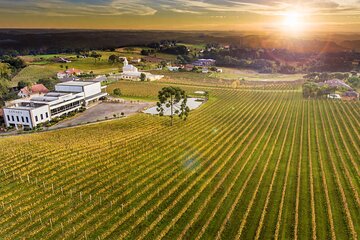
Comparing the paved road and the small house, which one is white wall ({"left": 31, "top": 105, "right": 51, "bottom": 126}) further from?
the small house

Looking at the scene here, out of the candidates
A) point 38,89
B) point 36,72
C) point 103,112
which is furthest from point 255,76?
point 36,72

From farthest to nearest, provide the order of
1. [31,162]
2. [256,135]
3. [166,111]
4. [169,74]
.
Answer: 1. [169,74]
2. [166,111]
3. [256,135]
4. [31,162]

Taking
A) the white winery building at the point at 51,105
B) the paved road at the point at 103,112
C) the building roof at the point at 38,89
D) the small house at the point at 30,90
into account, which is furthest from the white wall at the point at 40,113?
the building roof at the point at 38,89

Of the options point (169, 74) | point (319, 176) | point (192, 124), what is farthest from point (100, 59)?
point (319, 176)

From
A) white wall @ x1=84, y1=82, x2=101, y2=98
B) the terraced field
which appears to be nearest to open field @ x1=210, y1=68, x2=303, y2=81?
white wall @ x1=84, y1=82, x2=101, y2=98

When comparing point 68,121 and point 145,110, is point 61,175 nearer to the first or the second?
point 68,121

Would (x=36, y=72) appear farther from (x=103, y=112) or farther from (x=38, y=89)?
(x=103, y=112)
